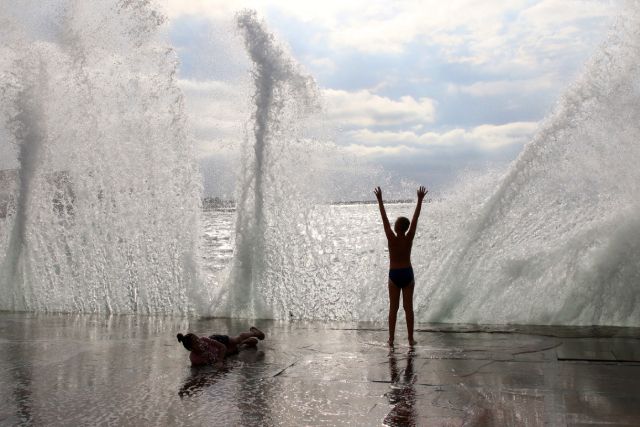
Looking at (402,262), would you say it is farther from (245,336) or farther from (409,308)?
(245,336)

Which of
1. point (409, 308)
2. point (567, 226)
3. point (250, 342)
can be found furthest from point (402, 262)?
point (567, 226)

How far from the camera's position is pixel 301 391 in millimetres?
5086

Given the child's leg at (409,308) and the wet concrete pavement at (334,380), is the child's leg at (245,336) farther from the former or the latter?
the child's leg at (409,308)

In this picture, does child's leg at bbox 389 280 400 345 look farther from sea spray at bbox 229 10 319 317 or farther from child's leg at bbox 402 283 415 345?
sea spray at bbox 229 10 319 317

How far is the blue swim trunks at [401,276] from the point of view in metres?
7.61

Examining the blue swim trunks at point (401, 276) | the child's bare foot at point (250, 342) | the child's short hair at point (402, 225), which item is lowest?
the child's bare foot at point (250, 342)

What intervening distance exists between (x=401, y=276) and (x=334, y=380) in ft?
7.83

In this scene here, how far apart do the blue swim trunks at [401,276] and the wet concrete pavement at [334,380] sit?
0.68 meters

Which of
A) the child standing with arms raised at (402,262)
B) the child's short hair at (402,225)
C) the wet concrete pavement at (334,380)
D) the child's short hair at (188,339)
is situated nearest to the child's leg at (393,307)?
the child standing with arms raised at (402,262)

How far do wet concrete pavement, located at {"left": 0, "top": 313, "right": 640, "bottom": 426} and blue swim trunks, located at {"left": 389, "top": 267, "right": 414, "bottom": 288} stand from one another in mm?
676

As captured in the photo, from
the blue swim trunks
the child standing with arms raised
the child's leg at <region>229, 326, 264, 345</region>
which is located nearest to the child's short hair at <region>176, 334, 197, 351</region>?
the child's leg at <region>229, 326, 264, 345</region>

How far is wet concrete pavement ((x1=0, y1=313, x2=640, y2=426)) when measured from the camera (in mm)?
4375

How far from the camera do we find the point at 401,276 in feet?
25.0

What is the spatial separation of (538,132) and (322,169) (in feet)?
12.6
